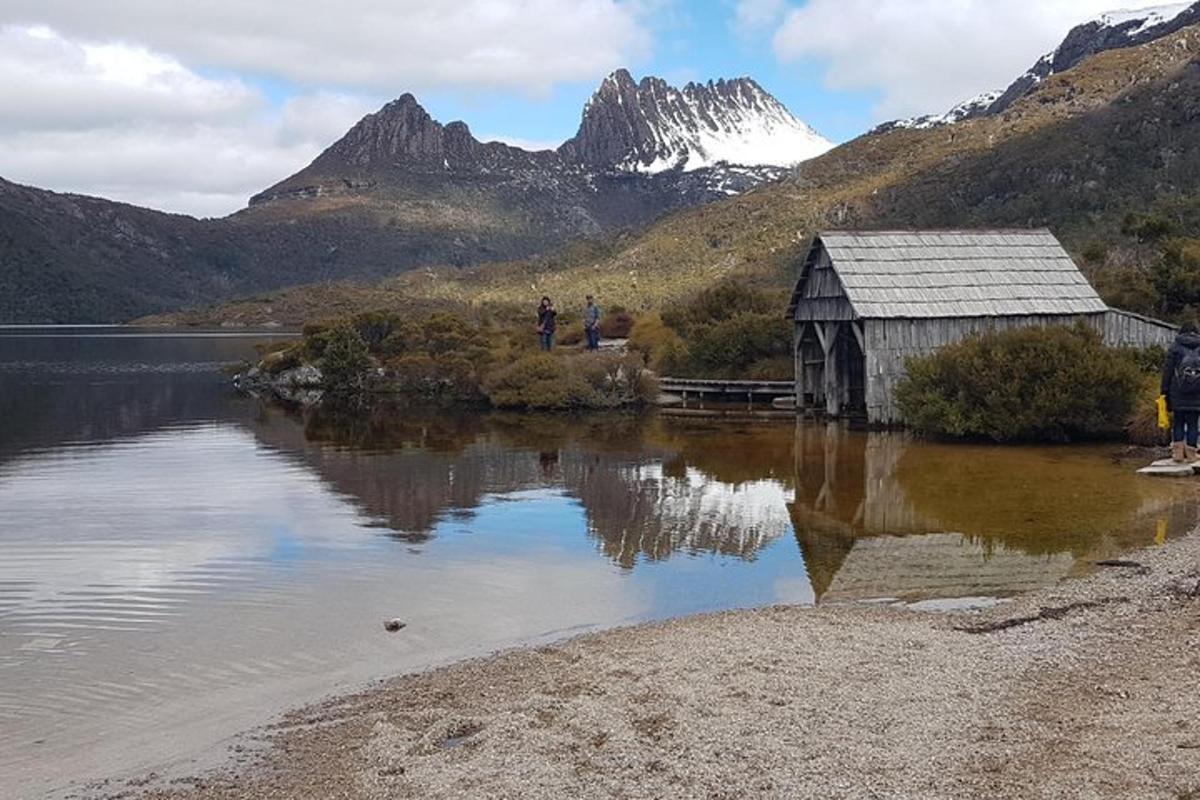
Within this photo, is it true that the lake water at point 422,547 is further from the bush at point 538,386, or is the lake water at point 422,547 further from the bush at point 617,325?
the bush at point 617,325

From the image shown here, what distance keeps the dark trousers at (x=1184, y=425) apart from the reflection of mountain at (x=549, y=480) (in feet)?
20.5

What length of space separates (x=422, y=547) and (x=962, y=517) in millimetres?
7433

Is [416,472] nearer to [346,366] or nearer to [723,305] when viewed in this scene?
[723,305]

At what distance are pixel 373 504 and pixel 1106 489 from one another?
1147 centimetres

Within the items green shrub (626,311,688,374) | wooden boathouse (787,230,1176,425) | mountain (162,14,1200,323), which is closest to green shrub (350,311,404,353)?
green shrub (626,311,688,374)

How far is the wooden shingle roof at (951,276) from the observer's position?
2816cm

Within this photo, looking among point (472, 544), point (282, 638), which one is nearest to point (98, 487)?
point (472, 544)

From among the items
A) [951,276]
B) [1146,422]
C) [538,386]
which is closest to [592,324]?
[538,386]

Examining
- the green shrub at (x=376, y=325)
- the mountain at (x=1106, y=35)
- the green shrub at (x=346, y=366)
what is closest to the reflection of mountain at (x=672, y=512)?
the green shrub at (x=346, y=366)

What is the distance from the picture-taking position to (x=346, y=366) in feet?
146

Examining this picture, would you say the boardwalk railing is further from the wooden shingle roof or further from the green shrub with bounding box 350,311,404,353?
the green shrub with bounding box 350,311,404,353

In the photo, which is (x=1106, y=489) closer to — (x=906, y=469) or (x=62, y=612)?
(x=906, y=469)

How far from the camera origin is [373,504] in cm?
1931

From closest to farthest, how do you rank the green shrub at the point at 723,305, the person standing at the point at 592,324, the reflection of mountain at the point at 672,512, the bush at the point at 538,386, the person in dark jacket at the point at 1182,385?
the reflection of mountain at the point at 672,512, the person in dark jacket at the point at 1182,385, the bush at the point at 538,386, the person standing at the point at 592,324, the green shrub at the point at 723,305
